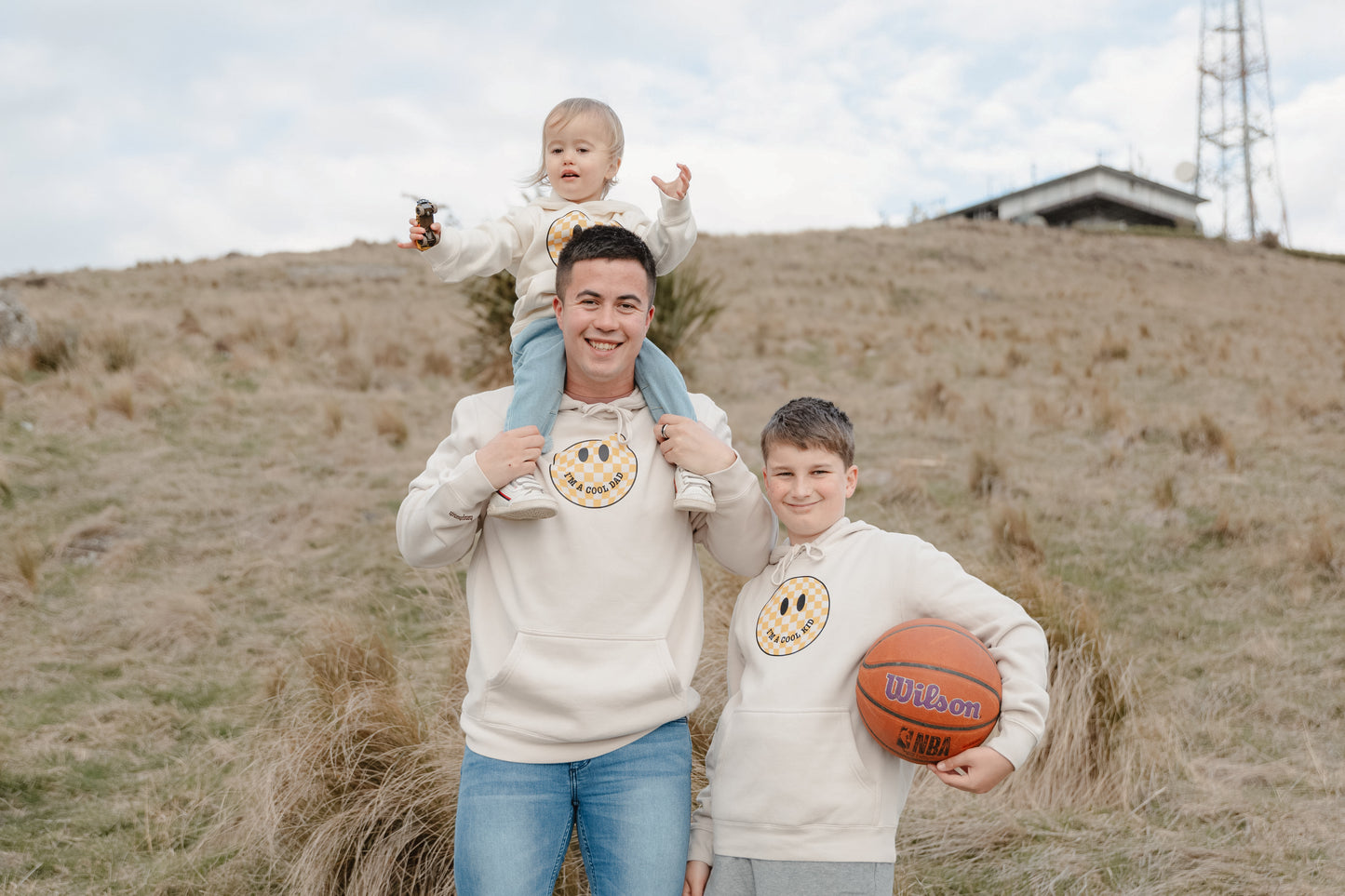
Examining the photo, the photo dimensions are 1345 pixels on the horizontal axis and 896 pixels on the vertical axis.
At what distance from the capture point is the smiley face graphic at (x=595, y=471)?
7.37ft

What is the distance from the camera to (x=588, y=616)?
2152 millimetres

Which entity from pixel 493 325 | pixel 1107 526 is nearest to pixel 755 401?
pixel 493 325

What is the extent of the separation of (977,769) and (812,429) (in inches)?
33.6

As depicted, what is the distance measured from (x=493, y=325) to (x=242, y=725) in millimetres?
5635

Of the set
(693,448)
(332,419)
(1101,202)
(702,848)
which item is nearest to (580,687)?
(702,848)

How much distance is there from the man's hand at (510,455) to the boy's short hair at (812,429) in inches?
22.5

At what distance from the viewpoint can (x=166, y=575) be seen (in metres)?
6.85

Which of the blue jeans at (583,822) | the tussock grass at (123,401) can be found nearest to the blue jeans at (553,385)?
the blue jeans at (583,822)

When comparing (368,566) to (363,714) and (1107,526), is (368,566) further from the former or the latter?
(1107,526)

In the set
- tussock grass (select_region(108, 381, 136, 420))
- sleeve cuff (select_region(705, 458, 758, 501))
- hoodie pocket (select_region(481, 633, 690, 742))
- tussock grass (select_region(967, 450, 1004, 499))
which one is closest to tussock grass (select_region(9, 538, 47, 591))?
tussock grass (select_region(108, 381, 136, 420))

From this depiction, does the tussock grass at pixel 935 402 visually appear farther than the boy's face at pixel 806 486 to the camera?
Yes

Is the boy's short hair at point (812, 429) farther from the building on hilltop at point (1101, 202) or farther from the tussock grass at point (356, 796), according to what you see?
the building on hilltop at point (1101, 202)

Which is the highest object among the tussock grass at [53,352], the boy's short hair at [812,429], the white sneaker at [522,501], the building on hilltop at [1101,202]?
the building on hilltop at [1101,202]

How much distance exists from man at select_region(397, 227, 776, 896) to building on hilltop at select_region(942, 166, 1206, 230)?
52898 millimetres
